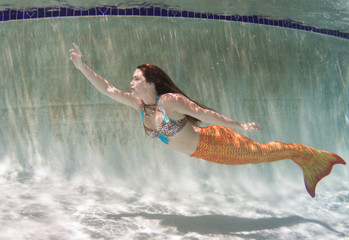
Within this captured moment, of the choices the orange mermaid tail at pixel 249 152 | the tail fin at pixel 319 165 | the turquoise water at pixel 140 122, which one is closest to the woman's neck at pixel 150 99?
the orange mermaid tail at pixel 249 152

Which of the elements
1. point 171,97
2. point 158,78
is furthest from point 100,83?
point 171,97

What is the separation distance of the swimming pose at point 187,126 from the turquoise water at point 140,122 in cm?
80

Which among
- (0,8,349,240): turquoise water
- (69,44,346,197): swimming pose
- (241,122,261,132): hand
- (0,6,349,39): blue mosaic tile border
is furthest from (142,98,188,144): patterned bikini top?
(0,6,349,39): blue mosaic tile border

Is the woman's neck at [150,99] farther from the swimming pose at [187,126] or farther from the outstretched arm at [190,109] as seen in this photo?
the outstretched arm at [190,109]

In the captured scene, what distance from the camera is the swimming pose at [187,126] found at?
91.2 inches

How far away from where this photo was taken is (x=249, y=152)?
111 inches

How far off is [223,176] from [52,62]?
326 centimetres

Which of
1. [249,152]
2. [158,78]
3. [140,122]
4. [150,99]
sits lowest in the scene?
[249,152]

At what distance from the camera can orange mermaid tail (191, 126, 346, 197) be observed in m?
2.73

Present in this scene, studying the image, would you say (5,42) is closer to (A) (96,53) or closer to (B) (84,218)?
(A) (96,53)

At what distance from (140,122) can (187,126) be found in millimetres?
1843

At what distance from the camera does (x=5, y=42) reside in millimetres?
4262

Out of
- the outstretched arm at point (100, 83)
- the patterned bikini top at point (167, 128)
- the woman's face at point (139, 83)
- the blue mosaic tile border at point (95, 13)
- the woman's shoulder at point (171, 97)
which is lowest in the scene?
the patterned bikini top at point (167, 128)

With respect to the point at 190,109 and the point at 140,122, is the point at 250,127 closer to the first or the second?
the point at 190,109
